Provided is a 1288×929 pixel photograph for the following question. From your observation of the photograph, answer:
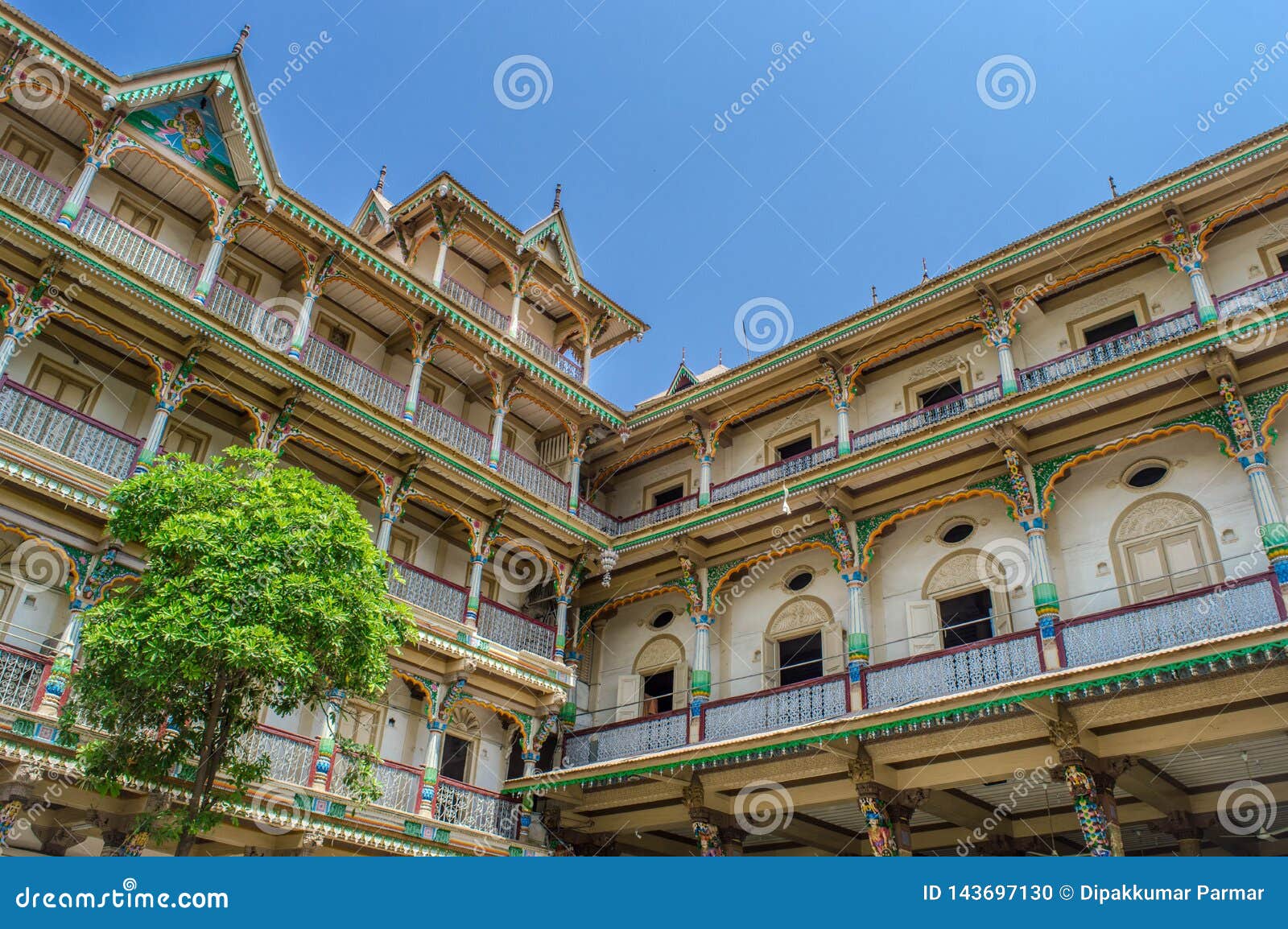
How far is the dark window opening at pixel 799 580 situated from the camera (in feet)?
65.0

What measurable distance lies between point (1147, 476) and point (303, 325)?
14.8 m

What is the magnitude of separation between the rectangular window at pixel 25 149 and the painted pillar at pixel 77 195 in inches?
54.3

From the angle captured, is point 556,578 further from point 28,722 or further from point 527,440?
point 28,722

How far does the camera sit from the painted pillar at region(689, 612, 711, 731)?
18.4m

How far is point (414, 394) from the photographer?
1969 cm

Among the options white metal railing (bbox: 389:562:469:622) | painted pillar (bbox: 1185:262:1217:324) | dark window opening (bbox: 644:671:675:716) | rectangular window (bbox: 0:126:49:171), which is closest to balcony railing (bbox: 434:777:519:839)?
white metal railing (bbox: 389:562:469:622)

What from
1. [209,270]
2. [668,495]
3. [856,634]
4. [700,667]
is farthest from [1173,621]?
[209,270]

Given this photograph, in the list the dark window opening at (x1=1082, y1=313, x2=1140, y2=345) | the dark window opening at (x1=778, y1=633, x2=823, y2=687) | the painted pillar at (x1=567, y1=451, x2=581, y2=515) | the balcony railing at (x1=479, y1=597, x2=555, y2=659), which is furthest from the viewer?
the painted pillar at (x1=567, y1=451, x2=581, y2=515)

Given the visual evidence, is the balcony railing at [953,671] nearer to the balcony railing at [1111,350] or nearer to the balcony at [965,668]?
the balcony at [965,668]

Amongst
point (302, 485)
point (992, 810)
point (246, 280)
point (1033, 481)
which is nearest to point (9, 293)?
point (246, 280)

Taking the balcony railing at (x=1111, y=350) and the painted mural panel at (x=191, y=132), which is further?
the painted mural panel at (x=191, y=132)

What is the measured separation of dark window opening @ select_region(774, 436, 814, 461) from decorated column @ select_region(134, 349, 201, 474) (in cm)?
1169
